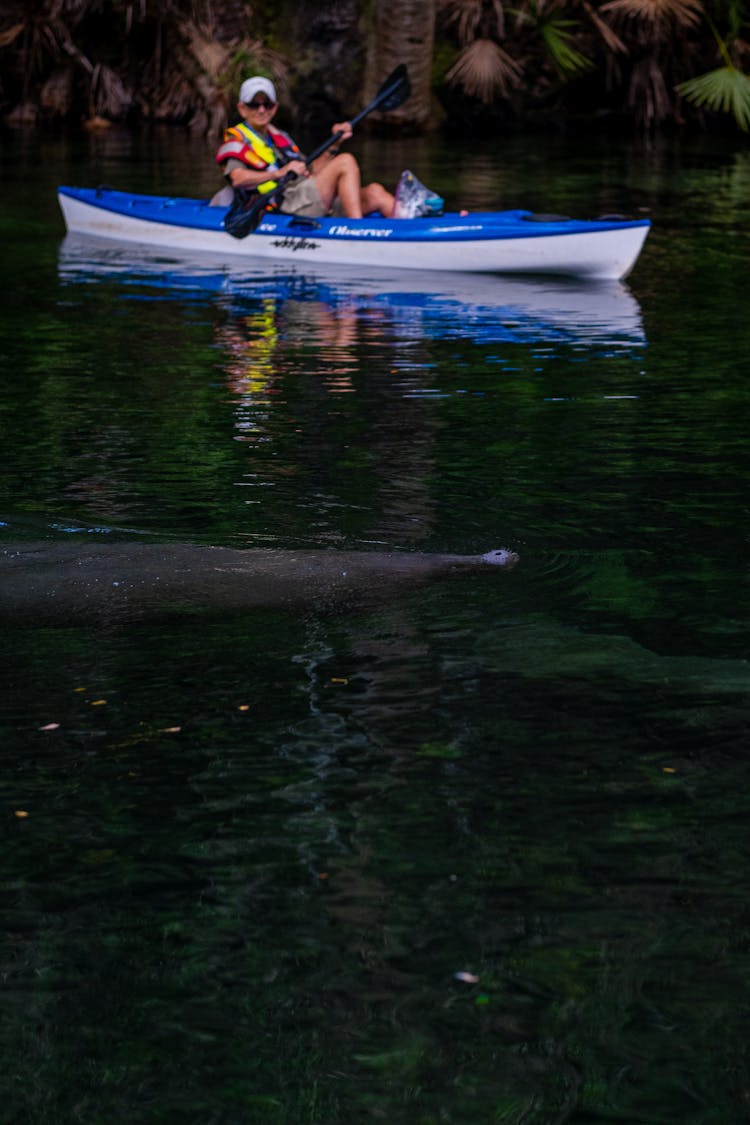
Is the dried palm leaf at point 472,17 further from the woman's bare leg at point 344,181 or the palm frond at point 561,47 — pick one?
the woman's bare leg at point 344,181

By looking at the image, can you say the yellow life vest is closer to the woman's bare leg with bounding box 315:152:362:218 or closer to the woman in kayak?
the woman in kayak

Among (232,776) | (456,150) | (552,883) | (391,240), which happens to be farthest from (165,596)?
(456,150)

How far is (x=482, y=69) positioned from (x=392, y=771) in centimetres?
2127

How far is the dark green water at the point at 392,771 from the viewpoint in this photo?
3.30m

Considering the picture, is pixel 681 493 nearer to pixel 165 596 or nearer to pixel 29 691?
pixel 165 596

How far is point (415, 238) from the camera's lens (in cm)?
1336

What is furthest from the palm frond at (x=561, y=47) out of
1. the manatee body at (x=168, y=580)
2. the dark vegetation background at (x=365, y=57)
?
the manatee body at (x=168, y=580)

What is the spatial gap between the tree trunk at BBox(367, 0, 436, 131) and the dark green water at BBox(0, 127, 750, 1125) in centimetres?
1604

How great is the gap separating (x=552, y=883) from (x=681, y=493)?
11.7 feet

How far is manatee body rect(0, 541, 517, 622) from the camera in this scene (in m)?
5.57

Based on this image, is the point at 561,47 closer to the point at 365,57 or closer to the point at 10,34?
the point at 365,57

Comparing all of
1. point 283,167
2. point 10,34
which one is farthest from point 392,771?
point 10,34

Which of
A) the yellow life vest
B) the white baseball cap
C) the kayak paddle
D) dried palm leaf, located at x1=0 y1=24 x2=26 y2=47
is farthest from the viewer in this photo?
dried palm leaf, located at x1=0 y1=24 x2=26 y2=47

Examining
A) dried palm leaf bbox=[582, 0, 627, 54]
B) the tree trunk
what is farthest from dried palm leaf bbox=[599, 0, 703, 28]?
the tree trunk
